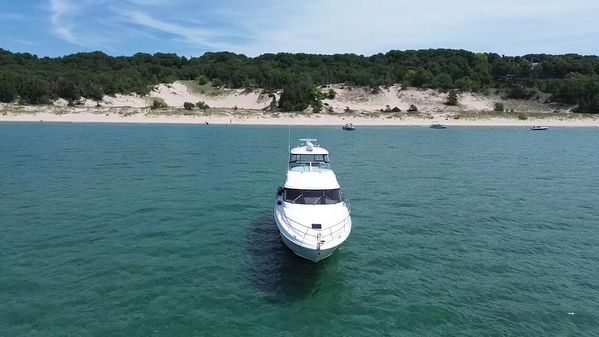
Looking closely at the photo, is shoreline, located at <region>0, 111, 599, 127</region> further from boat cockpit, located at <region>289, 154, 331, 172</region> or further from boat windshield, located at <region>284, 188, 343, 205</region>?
boat windshield, located at <region>284, 188, 343, 205</region>

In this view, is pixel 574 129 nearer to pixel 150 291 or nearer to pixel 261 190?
pixel 261 190

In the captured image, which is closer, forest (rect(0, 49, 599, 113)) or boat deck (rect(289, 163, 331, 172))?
boat deck (rect(289, 163, 331, 172))

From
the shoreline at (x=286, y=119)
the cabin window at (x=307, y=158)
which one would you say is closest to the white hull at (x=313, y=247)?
the cabin window at (x=307, y=158)

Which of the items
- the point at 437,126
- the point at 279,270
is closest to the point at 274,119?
the point at 437,126

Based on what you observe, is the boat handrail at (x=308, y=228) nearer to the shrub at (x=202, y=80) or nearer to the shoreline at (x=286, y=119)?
the shoreline at (x=286, y=119)

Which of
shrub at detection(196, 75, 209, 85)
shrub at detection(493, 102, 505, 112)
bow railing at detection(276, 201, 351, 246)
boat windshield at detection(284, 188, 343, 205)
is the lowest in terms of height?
bow railing at detection(276, 201, 351, 246)

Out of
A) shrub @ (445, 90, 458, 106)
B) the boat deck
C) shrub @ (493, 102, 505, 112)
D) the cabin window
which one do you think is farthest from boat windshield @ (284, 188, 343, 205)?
shrub @ (493, 102, 505, 112)

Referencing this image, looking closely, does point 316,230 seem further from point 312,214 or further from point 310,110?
point 310,110
